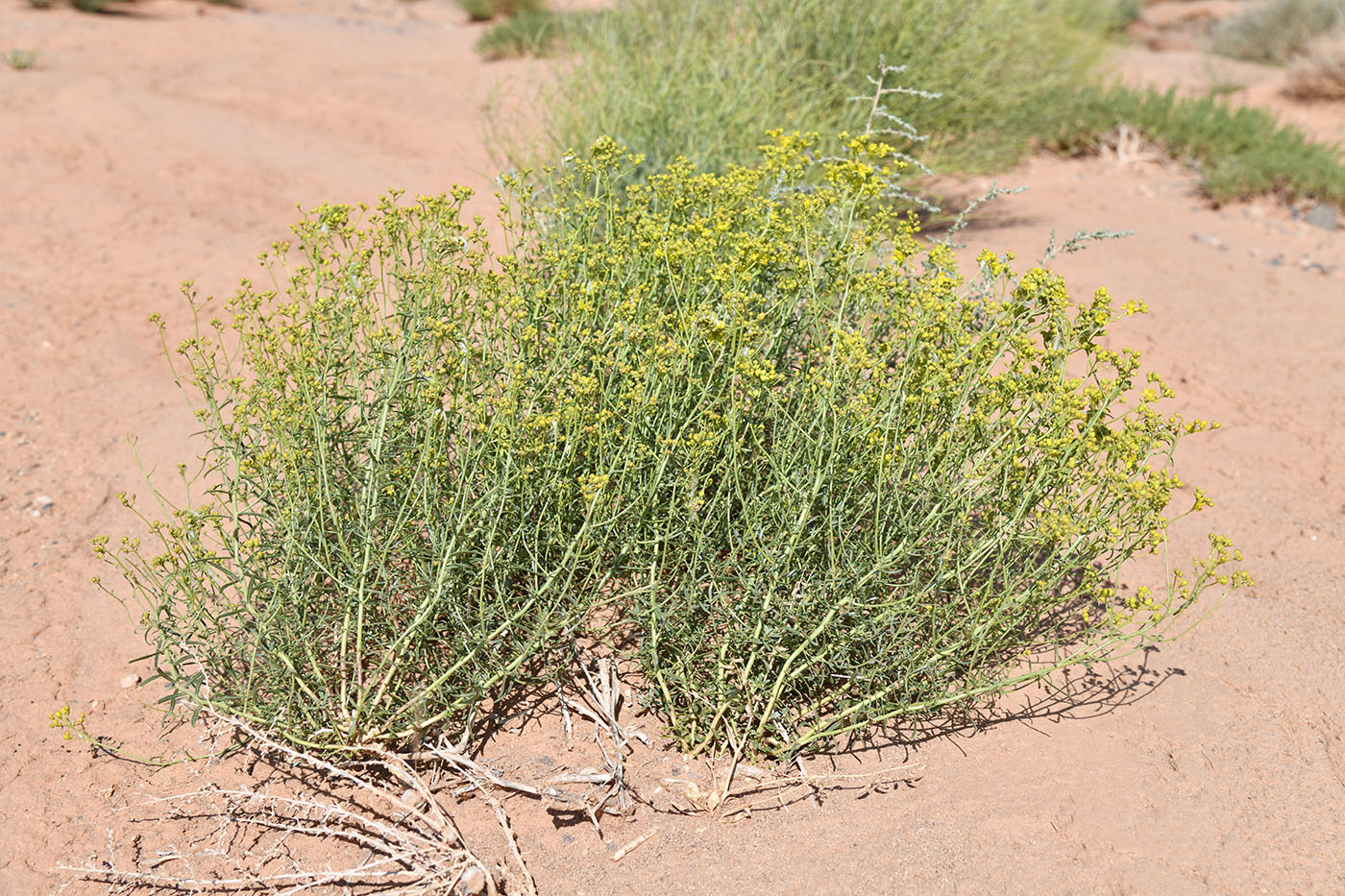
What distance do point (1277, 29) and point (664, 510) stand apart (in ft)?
47.9

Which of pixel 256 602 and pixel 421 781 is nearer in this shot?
pixel 421 781

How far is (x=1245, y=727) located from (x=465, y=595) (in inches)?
83.5

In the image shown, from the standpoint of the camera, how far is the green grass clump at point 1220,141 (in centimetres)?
722

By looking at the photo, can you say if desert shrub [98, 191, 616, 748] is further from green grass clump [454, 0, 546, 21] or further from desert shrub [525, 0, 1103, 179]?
green grass clump [454, 0, 546, 21]

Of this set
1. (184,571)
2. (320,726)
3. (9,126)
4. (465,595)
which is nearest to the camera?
(184,571)

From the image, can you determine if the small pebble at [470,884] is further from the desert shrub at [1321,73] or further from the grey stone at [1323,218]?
the desert shrub at [1321,73]

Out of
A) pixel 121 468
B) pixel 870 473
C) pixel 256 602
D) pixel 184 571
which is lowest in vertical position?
pixel 121 468

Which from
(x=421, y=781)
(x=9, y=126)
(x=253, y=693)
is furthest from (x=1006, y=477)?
(x=9, y=126)

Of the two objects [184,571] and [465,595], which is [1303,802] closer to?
[465,595]

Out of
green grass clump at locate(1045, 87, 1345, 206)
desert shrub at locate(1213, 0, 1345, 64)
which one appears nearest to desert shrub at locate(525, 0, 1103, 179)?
green grass clump at locate(1045, 87, 1345, 206)

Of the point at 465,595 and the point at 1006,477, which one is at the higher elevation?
the point at 1006,477

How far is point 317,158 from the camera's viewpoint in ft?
21.9

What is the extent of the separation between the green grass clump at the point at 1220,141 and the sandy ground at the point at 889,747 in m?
0.22

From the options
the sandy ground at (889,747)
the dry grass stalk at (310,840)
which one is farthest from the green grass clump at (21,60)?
the dry grass stalk at (310,840)
